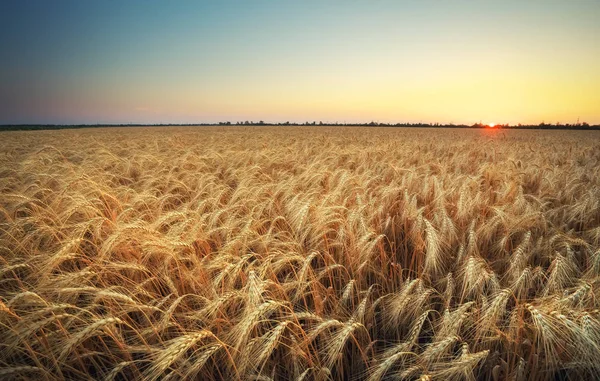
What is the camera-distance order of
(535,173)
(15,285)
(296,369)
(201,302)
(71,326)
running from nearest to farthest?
(296,369), (71,326), (201,302), (15,285), (535,173)

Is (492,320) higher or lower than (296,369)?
higher

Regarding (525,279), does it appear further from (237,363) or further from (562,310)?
(237,363)

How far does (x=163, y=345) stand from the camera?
4.98ft

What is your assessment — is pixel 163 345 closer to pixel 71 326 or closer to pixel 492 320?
pixel 71 326

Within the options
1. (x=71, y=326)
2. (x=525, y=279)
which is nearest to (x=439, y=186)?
(x=525, y=279)

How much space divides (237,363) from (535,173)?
20.2 ft

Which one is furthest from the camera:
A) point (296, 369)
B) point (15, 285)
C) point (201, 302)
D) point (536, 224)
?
point (536, 224)

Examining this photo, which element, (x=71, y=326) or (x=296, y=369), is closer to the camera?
(x=296, y=369)

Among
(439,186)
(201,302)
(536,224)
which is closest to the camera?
(201,302)

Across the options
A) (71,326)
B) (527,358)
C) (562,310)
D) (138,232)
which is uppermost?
(138,232)

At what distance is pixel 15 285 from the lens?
2062mm

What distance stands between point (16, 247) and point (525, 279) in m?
3.57

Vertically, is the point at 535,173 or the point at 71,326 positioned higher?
the point at 535,173

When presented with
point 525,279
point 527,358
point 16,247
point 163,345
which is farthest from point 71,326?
point 525,279
